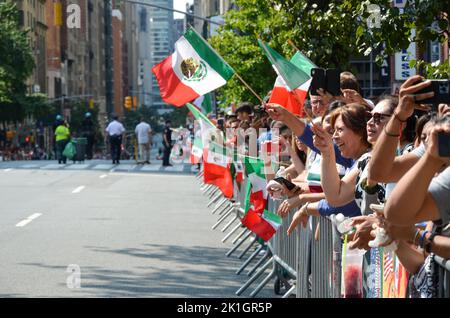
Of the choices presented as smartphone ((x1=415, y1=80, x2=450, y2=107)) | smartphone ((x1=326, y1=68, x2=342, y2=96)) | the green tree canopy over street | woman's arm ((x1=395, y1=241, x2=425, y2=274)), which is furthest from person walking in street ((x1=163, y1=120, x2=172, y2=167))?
smartphone ((x1=415, y1=80, x2=450, y2=107))

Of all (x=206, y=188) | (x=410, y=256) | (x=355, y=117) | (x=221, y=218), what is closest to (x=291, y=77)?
(x=355, y=117)

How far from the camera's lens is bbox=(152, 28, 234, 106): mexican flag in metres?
13.1

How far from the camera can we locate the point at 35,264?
13.4 metres

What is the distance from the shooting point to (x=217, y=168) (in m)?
16.1

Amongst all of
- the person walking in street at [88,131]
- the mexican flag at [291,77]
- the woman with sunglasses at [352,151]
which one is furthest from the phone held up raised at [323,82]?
the person walking in street at [88,131]

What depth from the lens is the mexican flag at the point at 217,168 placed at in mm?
15859

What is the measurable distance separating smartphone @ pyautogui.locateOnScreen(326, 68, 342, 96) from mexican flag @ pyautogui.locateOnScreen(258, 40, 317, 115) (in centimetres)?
184

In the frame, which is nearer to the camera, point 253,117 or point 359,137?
point 359,137

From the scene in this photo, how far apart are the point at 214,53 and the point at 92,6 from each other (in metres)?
163

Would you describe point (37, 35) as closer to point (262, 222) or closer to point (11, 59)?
point (11, 59)

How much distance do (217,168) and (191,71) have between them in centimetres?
295

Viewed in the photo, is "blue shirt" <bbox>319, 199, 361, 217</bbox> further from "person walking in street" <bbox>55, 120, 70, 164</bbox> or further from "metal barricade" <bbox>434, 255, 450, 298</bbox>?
"person walking in street" <bbox>55, 120, 70, 164</bbox>
